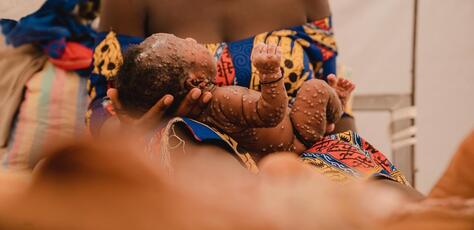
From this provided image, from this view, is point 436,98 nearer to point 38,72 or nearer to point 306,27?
point 306,27

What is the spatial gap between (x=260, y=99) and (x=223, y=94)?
0.06 metres

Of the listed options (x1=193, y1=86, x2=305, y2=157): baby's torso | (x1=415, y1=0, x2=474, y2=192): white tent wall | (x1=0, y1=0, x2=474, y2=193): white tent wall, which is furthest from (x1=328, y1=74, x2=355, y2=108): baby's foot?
(x1=415, y1=0, x2=474, y2=192): white tent wall

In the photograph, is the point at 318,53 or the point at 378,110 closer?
the point at 318,53

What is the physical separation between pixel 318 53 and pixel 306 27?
49mm

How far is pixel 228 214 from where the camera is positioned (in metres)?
0.17

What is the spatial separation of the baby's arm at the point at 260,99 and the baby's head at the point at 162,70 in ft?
0.11

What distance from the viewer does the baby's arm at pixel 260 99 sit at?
0.51 meters

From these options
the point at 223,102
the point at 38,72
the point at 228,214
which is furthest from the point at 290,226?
the point at 38,72

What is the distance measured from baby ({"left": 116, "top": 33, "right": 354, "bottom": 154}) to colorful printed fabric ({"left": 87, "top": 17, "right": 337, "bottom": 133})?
0.16ft

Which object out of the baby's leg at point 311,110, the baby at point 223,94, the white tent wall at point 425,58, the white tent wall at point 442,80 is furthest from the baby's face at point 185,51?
the white tent wall at point 442,80

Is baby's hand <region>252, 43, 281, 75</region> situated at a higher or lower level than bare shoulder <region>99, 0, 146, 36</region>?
lower

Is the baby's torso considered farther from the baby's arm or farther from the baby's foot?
the baby's foot

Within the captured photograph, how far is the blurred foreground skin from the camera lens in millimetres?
155

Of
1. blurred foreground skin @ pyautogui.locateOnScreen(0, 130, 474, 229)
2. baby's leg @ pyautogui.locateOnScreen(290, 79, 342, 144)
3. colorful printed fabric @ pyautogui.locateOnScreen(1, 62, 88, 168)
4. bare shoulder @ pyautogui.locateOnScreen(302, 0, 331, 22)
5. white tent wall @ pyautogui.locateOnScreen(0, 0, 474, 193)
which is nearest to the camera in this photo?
blurred foreground skin @ pyautogui.locateOnScreen(0, 130, 474, 229)
